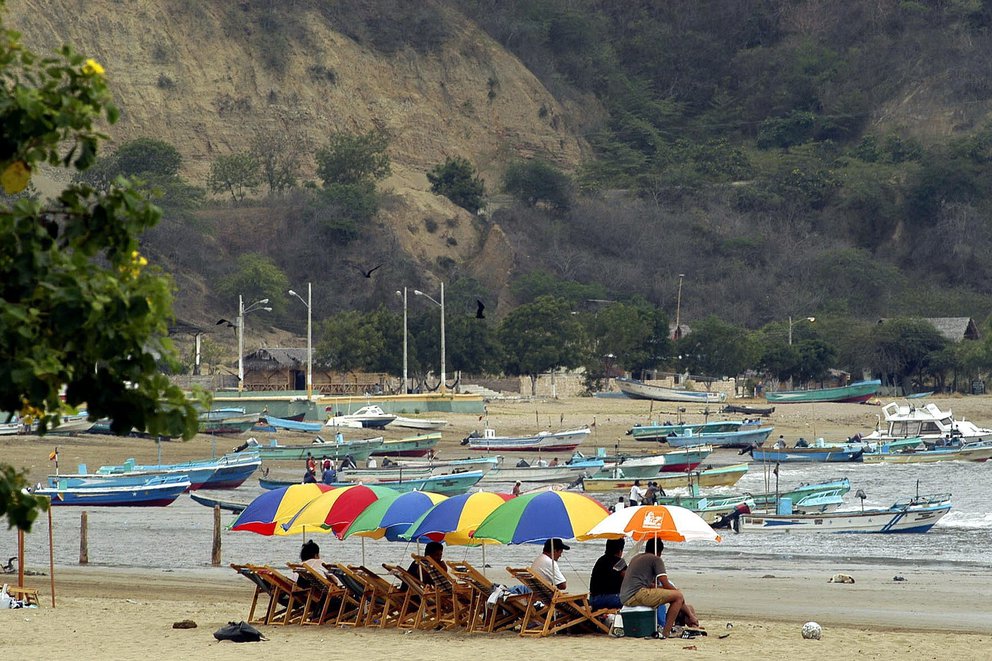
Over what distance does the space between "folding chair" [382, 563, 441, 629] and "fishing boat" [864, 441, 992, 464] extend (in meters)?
39.8

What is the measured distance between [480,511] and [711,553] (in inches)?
478

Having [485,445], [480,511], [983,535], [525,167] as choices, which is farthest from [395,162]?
[480,511]

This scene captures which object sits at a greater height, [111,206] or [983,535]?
[111,206]

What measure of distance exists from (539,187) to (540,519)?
130 m

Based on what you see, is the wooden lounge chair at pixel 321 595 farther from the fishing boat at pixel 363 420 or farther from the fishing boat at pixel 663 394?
the fishing boat at pixel 663 394

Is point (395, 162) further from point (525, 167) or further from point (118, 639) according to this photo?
point (118, 639)

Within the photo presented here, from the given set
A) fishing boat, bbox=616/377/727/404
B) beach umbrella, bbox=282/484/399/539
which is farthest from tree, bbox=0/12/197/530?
fishing boat, bbox=616/377/727/404

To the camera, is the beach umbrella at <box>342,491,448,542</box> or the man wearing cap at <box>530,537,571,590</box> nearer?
the man wearing cap at <box>530,537,571,590</box>

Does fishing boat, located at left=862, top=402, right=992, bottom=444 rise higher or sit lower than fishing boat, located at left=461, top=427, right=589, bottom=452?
higher

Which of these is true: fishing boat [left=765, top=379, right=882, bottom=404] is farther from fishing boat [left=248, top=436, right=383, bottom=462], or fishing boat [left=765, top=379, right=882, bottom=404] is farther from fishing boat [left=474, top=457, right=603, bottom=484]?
fishing boat [left=474, top=457, right=603, bottom=484]

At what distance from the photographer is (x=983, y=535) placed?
102 ft

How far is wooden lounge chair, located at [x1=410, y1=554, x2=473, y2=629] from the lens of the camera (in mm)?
15453

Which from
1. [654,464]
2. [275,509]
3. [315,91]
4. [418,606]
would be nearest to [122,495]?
[654,464]

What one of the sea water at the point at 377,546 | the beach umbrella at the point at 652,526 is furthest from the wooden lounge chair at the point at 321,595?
the sea water at the point at 377,546
